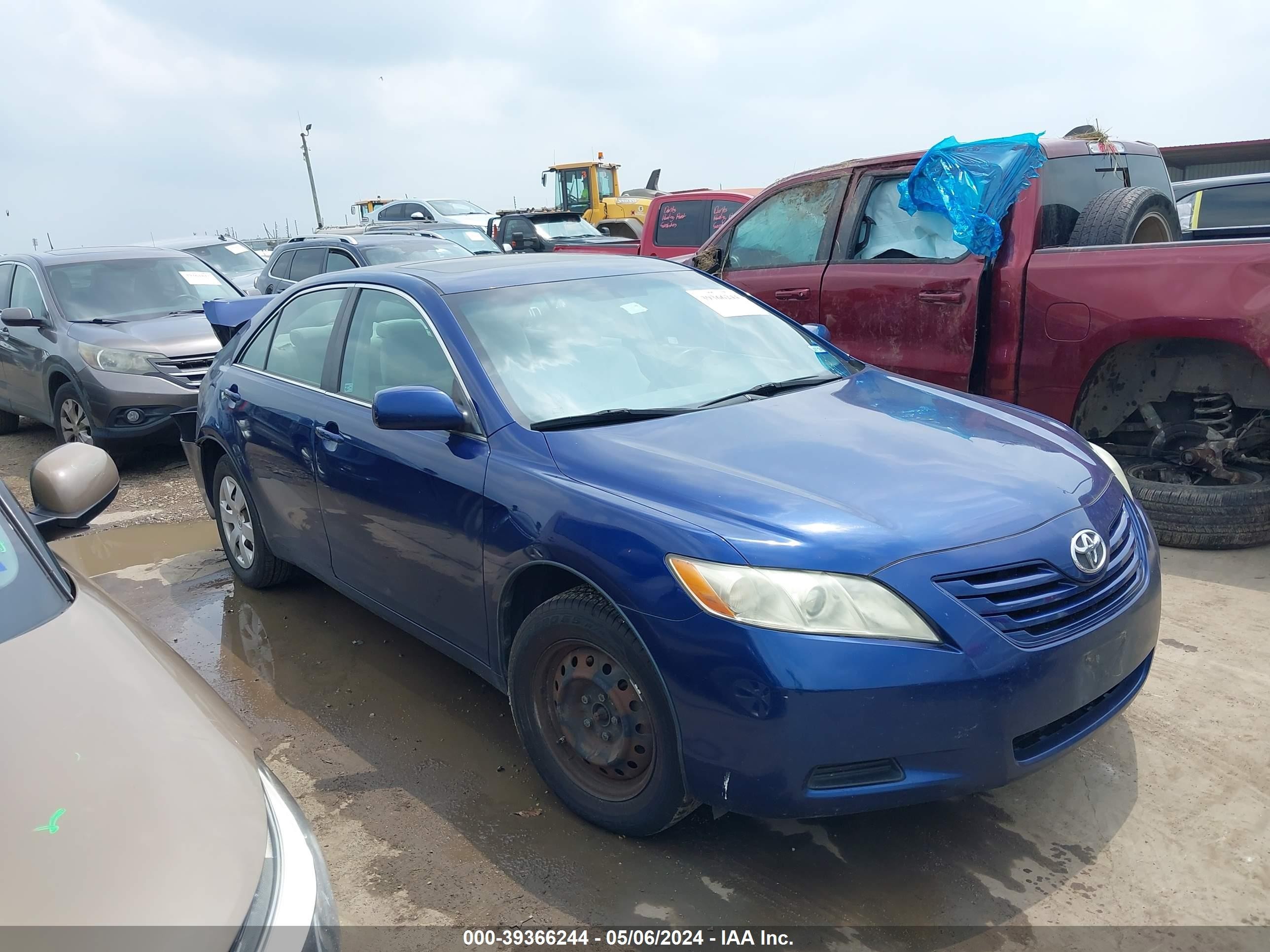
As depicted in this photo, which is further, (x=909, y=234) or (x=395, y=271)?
(x=909, y=234)

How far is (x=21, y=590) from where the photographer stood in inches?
83.3

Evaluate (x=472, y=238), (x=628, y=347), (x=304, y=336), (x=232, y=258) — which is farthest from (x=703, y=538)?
(x=232, y=258)

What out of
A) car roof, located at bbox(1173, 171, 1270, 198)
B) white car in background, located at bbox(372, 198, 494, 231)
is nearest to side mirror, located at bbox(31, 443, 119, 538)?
car roof, located at bbox(1173, 171, 1270, 198)

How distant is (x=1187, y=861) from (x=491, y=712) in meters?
2.29

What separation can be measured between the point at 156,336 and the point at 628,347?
18.0 feet

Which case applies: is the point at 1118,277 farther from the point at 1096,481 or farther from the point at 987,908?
the point at 987,908

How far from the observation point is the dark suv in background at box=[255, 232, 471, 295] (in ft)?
31.9

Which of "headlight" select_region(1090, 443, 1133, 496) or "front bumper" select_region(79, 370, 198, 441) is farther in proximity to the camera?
"front bumper" select_region(79, 370, 198, 441)

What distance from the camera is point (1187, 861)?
8.64 ft

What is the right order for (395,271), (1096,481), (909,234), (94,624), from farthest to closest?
(909,234) → (395,271) → (1096,481) → (94,624)

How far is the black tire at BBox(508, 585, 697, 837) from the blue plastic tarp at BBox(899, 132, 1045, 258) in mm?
3553

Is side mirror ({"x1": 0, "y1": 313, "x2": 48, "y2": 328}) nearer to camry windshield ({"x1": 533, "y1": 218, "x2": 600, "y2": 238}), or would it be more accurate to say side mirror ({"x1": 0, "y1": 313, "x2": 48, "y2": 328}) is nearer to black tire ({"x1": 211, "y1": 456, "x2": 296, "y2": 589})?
black tire ({"x1": 211, "y1": 456, "x2": 296, "y2": 589})

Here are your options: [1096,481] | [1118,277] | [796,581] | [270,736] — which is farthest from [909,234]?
[270,736]

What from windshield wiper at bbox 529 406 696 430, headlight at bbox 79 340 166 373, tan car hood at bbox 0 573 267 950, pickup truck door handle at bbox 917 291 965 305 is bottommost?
headlight at bbox 79 340 166 373
